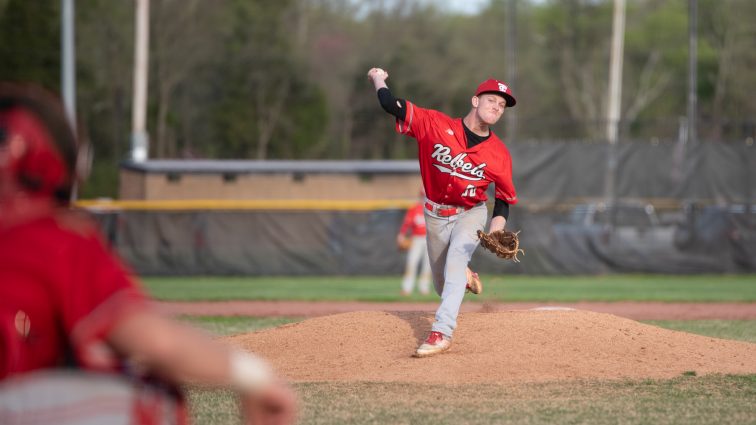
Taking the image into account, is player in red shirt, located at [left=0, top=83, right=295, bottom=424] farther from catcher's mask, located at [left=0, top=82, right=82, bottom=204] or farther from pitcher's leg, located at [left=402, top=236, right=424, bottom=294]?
pitcher's leg, located at [left=402, top=236, right=424, bottom=294]

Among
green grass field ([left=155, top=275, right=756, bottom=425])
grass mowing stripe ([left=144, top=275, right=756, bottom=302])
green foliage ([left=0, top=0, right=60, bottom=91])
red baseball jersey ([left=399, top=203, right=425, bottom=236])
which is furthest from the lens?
green foliage ([left=0, top=0, right=60, bottom=91])

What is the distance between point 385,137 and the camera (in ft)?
153

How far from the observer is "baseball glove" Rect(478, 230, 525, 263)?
283 inches

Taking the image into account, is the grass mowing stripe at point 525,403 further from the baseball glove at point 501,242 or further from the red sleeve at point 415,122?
the red sleeve at point 415,122

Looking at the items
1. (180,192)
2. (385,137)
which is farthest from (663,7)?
(180,192)

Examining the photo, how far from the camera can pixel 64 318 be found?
2373 millimetres

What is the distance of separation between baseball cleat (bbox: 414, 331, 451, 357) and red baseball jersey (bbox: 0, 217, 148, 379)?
478cm

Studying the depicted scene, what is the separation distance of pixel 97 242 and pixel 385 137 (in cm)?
4425

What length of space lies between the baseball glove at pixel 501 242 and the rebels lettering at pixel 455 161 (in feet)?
1.47

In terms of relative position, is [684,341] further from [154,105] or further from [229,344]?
[154,105]

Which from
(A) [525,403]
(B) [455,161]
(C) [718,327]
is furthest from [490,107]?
(C) [718,327]

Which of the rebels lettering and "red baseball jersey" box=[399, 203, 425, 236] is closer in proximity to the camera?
the rebels lettering

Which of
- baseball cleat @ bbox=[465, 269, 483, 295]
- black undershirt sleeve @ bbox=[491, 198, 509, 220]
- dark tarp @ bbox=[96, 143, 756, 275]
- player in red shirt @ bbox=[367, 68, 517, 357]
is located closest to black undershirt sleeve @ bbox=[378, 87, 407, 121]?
player in red shirt @ bbox=[367, 68, 517, 357]

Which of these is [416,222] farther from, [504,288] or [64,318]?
[64,318]
